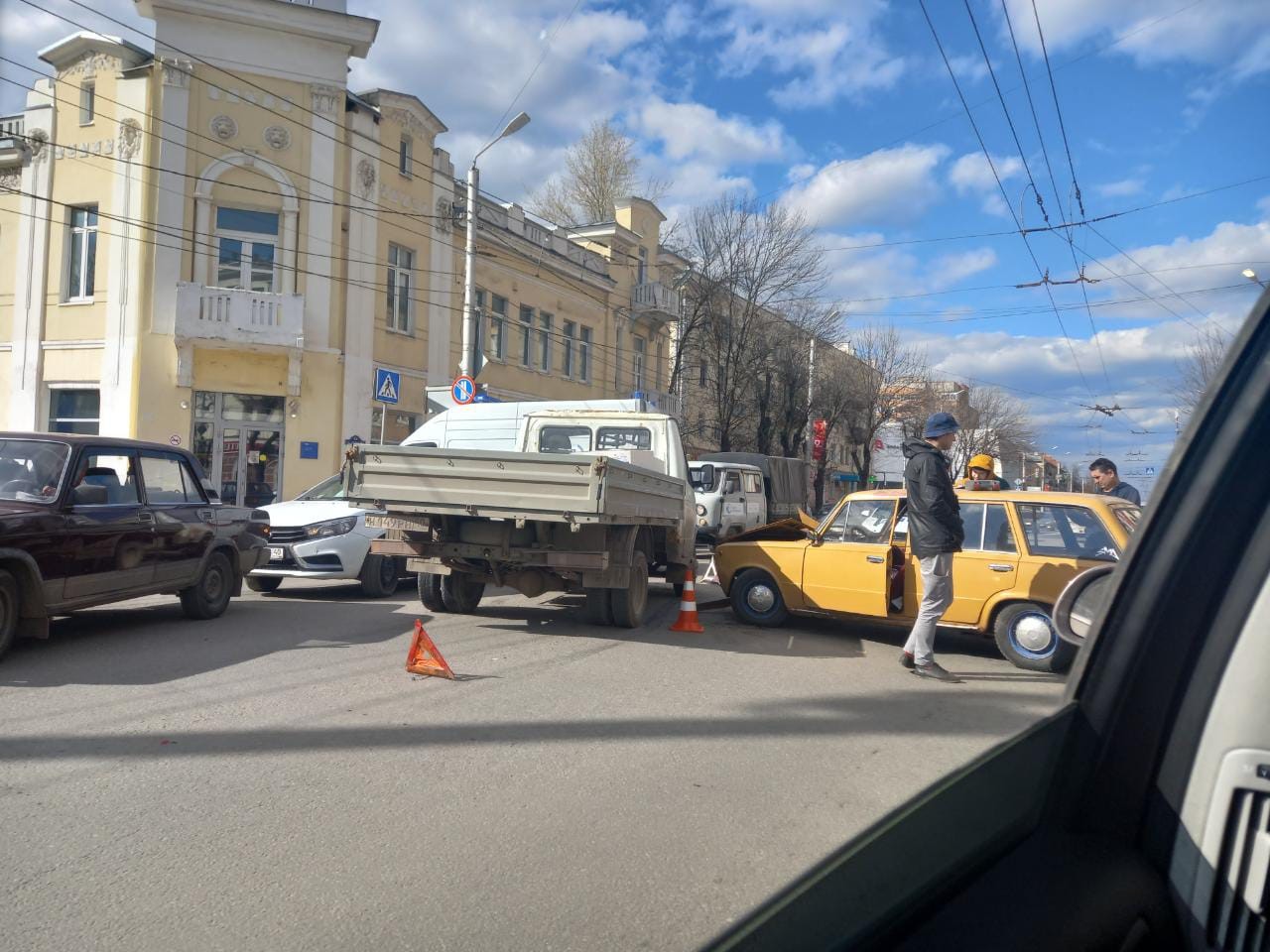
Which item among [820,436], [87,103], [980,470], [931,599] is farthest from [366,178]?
[820,436]

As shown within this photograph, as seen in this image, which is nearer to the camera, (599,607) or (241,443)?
(599,607)

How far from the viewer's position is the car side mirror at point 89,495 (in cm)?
741

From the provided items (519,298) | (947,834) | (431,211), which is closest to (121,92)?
(431,211)

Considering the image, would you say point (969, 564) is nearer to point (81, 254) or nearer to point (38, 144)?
point (81, 254)

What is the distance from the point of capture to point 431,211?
1011 inches

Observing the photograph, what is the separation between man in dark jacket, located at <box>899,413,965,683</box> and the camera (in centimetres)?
753

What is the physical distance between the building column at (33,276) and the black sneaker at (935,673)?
21.3 metres

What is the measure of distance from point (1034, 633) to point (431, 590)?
579 cm

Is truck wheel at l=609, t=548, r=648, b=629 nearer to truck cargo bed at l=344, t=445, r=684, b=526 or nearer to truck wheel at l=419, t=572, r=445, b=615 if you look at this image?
truck cargo bed at l=344, t=445, r=684, b=526

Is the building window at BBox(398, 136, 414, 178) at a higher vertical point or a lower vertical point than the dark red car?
higher

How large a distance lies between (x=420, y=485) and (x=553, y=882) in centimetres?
541

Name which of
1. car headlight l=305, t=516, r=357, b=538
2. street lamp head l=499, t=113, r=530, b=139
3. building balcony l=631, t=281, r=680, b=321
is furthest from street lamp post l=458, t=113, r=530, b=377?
building balcony l=631, t=281, r=680, b=321

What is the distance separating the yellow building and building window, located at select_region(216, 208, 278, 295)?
0.11 ft

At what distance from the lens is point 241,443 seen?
22.0 metres
